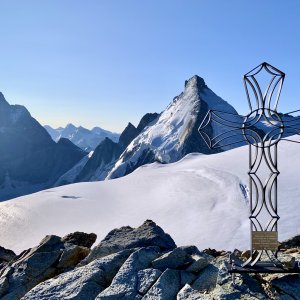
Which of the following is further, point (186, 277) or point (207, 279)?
point (186, 277)

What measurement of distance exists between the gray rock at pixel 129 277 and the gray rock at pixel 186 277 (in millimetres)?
879

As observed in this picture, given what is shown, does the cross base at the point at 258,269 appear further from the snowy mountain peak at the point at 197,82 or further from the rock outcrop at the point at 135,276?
the snowy mountain peak at the point at 197,82

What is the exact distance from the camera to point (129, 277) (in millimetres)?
8188

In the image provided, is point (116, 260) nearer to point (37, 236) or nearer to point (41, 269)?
point (41, 269)

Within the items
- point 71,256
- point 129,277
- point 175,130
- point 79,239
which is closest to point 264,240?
point 129,277

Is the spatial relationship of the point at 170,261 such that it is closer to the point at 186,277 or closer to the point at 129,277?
the point at 186,277

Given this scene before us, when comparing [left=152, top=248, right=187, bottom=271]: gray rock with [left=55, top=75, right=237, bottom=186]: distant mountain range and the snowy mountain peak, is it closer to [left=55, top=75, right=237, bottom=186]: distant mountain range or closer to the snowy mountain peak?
[left=55, top=75, right=237, bottom=186]: distant mountain range

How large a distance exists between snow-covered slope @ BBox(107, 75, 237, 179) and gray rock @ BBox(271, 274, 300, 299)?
103m

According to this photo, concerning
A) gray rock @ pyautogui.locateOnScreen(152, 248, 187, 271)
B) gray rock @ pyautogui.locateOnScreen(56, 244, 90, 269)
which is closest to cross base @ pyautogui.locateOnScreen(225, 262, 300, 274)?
gray rock @ pyautogui.locateOnScreen(152, 248, 187, 271)

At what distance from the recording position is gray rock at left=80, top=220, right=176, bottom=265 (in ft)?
32.9

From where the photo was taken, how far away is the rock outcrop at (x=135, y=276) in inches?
289

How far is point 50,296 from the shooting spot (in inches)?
324

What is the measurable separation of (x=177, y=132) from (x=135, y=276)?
120658 mm

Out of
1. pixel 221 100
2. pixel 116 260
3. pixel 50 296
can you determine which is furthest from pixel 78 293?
pixel 221 100
